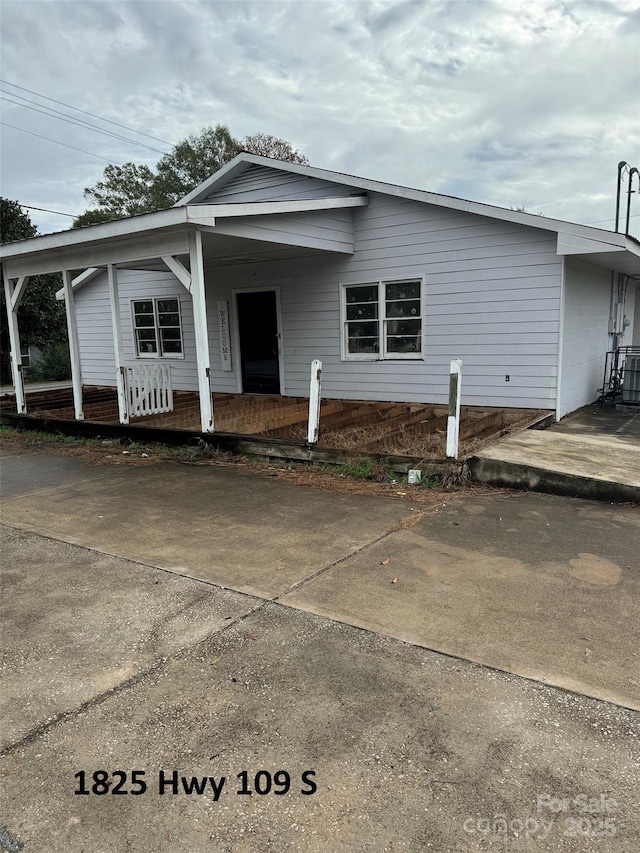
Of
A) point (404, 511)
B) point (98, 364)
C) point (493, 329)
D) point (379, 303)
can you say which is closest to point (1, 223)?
point (98, 364)

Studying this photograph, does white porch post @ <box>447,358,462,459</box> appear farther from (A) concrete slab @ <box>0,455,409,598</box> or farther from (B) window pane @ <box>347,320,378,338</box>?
(B) window pane @ <box>347,320,378,338</box>

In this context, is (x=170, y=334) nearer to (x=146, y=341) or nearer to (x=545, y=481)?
(x=146, y=341)

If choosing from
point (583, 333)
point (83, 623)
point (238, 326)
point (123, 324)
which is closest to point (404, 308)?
point (583, 333)

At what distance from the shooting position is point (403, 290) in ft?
34.7

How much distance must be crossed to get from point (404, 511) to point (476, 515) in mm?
667

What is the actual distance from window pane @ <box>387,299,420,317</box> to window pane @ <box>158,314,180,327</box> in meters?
5.50

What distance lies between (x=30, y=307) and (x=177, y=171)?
23.4 metres

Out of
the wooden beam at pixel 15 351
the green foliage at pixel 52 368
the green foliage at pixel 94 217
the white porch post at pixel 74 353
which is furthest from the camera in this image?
the green foliage at pixel 94 217

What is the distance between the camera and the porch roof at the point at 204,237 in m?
7.98

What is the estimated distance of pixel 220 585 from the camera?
4102 millimetres

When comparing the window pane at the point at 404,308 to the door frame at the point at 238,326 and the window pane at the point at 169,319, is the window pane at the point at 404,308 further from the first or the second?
the window pane at the point at 169,319

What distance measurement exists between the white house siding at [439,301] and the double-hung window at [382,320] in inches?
7.0

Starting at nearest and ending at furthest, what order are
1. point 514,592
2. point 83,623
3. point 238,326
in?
point 83,623, point 514,592, point 238,326

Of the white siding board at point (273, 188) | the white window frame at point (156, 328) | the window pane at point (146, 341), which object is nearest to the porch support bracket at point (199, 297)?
the white siding board at point (273, 188)
